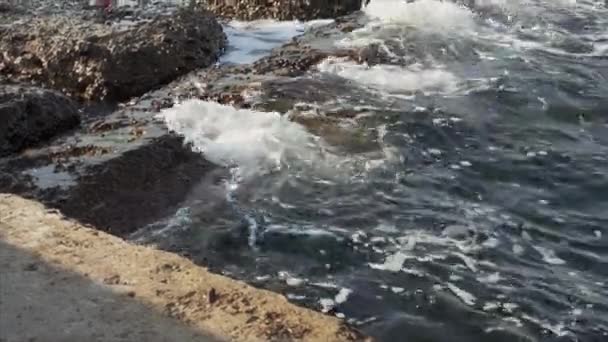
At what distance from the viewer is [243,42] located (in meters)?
10.5

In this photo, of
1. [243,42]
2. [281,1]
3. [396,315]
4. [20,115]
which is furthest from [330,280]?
[281,1]

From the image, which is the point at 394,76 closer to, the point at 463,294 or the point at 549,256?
the point at 549,256

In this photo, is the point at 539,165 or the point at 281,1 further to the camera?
the point at 281,1

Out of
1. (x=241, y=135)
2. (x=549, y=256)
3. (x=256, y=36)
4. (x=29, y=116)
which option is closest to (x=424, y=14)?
(x=256, y=36)

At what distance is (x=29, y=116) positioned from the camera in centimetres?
695

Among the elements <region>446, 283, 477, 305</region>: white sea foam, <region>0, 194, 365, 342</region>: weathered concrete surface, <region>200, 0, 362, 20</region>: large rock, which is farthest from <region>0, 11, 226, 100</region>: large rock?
<region>446, 283, 477, 305</region>: white sea foam

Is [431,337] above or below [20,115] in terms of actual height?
below

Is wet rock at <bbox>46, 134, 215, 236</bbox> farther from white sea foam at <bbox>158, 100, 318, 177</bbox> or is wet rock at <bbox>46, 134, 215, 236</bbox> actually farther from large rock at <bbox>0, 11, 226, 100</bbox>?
large rock at <bbox>0, 11, 226, 100</bbox>

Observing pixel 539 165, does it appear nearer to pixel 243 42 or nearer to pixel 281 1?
pixel 243 42

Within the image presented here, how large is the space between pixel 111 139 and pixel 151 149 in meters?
0.44

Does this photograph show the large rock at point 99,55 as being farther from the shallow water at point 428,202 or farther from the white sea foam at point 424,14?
the white sea foam at point 424,14

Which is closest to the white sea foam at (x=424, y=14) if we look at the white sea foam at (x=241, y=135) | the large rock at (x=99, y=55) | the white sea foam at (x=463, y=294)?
the large rock at (x=99, y=55)

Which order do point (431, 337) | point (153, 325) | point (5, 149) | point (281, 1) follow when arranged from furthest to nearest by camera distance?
point (281, 1), point (5, 149), point (431, 337), point (153, 325)

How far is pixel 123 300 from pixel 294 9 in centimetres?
809
